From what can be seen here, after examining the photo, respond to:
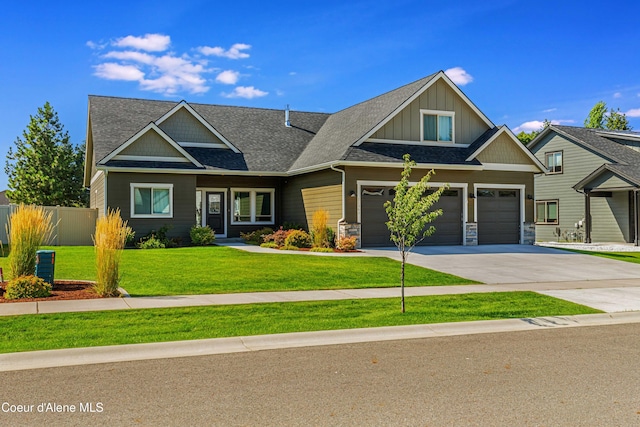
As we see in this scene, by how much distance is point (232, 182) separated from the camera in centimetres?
2812

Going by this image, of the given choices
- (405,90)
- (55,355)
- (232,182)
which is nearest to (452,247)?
(405,90)

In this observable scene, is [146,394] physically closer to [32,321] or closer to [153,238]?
[32,321]

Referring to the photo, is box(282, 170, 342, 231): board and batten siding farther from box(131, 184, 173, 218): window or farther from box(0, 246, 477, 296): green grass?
box(131, 184, 173, 218): window

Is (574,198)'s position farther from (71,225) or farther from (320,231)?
(71,225)

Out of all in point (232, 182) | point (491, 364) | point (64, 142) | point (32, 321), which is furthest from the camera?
point (64, 142)

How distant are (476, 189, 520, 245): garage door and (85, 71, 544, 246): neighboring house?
0.05 metres

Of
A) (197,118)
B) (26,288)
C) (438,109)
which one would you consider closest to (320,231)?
(438,109)

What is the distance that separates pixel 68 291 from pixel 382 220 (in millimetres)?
14021

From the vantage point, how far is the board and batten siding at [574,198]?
106 ft

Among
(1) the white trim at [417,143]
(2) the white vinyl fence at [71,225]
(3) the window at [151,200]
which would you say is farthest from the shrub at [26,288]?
(2) the white vinyl fence at [71,225]

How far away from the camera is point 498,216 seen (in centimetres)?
2595

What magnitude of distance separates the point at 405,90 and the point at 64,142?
3275 centimetres

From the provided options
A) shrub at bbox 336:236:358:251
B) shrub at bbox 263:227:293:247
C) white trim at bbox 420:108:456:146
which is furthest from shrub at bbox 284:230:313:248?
white trim at bbox 420:108:456:146

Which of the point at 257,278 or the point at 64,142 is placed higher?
the point at 64,142
